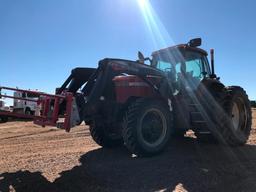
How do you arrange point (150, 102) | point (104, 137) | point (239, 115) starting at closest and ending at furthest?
point (150, 102) < point (104, 137) < point (239, 115)

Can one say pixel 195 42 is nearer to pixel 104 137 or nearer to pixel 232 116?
pixel 232 116

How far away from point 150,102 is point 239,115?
4.07m

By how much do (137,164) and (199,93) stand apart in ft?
10.5

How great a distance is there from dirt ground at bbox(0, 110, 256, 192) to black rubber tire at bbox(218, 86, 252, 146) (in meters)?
0.35

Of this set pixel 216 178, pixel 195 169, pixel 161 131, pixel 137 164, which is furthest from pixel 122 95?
pixel 216 178

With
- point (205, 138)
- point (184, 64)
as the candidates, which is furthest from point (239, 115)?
point (184, 64)

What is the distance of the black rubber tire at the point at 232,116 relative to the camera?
9469 millimetres

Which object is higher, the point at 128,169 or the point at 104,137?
the point at 104,137

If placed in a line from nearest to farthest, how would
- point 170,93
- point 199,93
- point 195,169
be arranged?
point 195,169 → point 170,93 → point 199,93

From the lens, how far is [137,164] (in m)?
7.13

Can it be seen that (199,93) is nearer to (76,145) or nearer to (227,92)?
(227,92)

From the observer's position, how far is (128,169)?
22.1ft

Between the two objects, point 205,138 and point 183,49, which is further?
point 205,138

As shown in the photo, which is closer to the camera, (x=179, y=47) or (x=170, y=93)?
(x=170, y=93)
